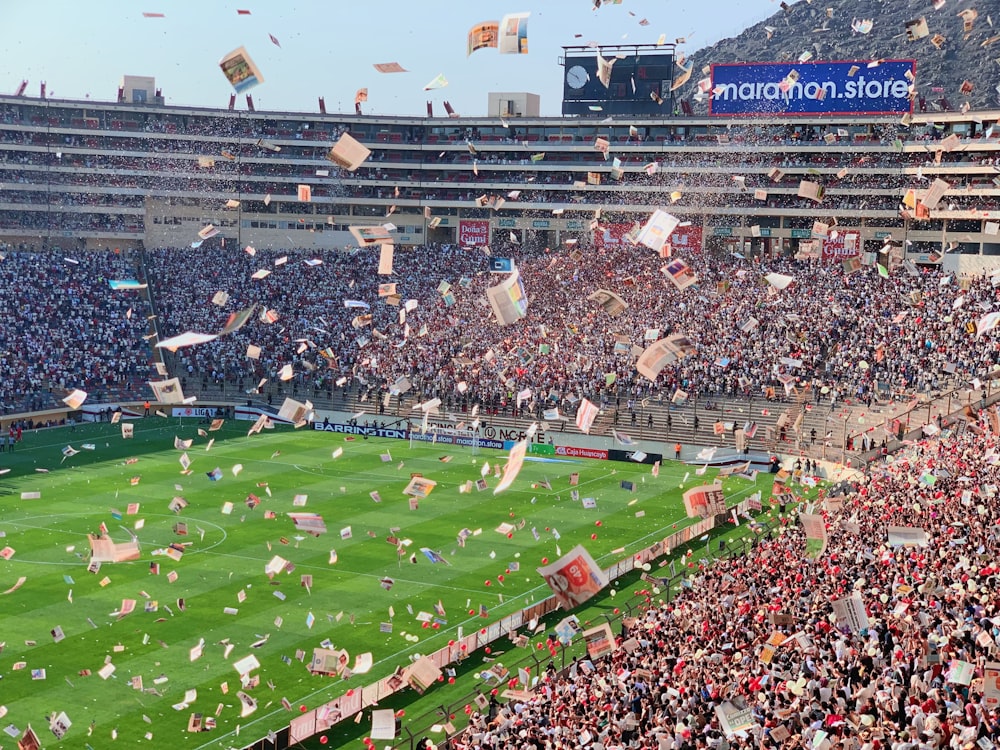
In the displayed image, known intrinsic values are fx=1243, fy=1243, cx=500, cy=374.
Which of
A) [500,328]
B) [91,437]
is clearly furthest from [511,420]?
[91,437]

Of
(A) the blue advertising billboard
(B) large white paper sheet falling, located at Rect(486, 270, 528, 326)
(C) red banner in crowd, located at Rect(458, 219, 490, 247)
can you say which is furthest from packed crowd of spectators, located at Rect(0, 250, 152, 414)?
(A) the blue advertising billboard

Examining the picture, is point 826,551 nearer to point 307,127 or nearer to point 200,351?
point 200,351

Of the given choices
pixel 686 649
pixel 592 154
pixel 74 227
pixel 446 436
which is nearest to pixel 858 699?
pixel 686 649

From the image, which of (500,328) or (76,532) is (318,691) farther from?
(500,328)

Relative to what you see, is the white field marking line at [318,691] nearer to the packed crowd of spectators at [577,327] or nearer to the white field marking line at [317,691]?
the white field marking line at [317,691]

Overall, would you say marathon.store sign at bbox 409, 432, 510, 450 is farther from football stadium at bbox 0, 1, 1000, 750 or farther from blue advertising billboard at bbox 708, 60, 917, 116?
blue advertising billboard at bbox 708, 60, 917, 116

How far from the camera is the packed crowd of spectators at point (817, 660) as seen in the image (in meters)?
15.7

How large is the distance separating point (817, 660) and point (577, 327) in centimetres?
4906

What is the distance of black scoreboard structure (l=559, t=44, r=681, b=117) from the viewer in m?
87.4

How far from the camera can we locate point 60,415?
198 ft

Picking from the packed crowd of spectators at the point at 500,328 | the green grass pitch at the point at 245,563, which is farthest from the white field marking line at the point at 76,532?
the packed crowd of spectators at the point at 500,328

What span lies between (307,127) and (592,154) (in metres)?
22.4

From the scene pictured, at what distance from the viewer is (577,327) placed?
66.8 m

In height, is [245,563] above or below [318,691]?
above
